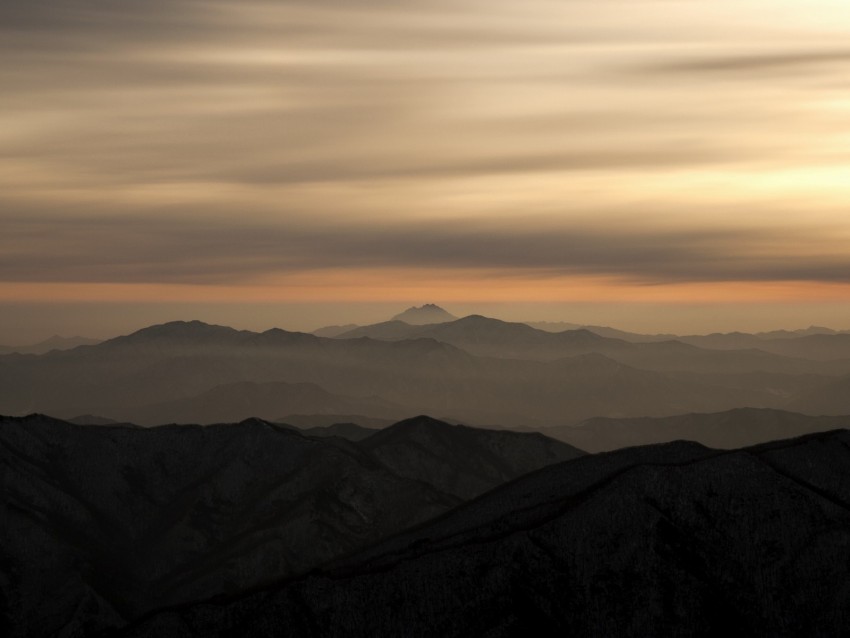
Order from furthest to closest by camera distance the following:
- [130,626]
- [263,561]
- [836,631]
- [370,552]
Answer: [263,561]
[370,552]
[130,626]
[836,631]

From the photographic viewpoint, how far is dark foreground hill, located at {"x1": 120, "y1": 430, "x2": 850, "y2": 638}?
399 feet

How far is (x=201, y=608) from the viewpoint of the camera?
133875 mm

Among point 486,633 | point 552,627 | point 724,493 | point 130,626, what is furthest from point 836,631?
point 130,626

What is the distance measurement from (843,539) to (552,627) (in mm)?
36270

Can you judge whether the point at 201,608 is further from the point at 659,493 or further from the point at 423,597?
the point at 659,493

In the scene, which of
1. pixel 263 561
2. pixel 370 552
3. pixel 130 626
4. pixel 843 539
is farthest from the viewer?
pixel 263 561

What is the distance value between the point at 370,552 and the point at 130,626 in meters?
31.8

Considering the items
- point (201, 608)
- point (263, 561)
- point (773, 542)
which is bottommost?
point (263, 561)

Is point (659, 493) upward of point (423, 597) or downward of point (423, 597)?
upward

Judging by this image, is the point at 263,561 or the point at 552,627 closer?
the point at 552,627

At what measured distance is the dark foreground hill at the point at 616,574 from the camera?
12150 centimetres

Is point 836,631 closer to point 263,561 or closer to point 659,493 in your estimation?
point 659,493

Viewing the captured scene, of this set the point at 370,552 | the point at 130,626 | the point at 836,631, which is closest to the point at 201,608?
the point at 130,626

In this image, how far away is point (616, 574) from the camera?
12469 centimetres
